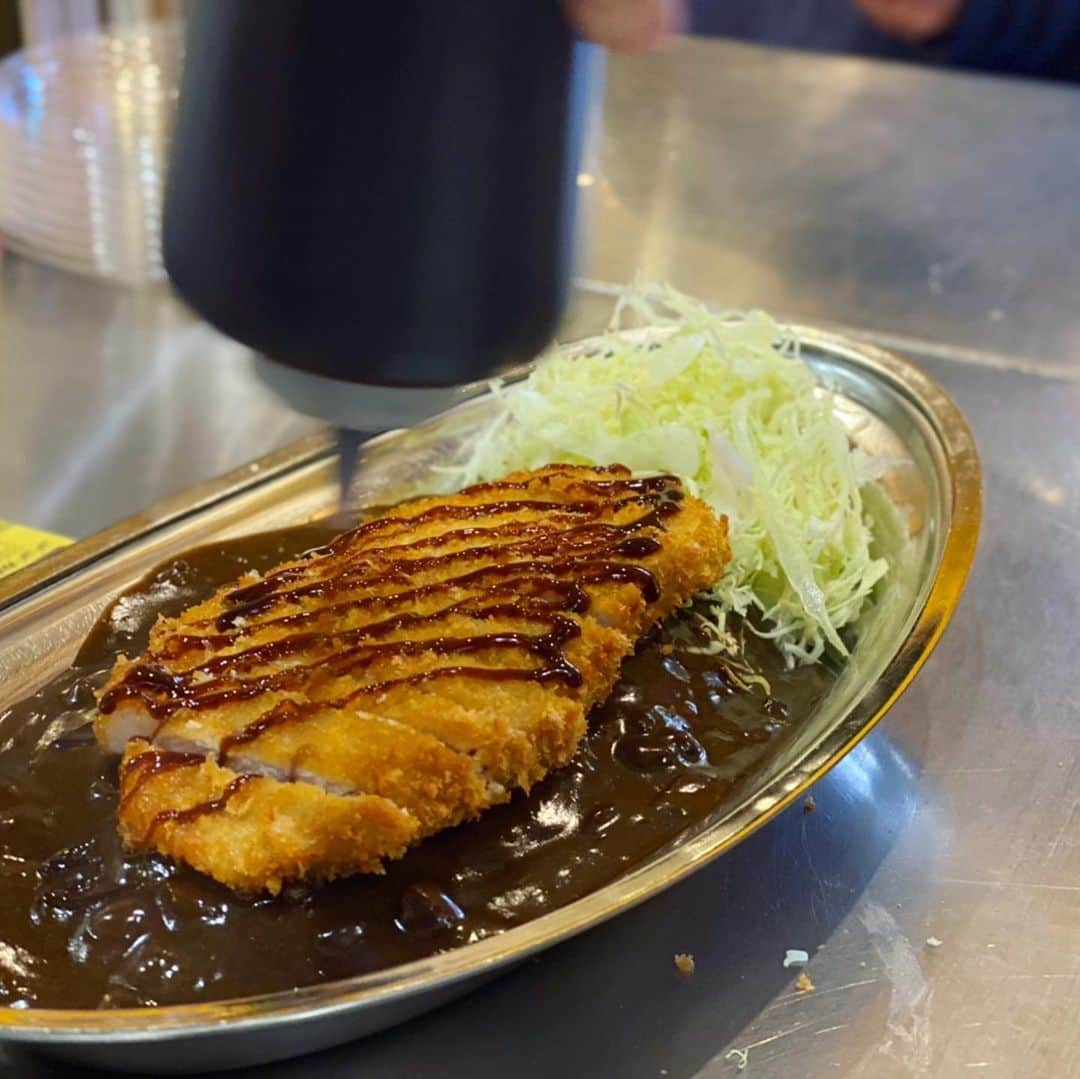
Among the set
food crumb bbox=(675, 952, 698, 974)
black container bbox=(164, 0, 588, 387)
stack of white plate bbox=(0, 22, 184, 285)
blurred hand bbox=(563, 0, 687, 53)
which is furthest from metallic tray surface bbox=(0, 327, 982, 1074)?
stack of white plate bbox=(0, 22, 184, 285)

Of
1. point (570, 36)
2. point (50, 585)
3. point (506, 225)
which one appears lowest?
point (50, 585)

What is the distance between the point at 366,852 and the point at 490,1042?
10.0 inches

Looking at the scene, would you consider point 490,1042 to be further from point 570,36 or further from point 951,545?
point 570,36

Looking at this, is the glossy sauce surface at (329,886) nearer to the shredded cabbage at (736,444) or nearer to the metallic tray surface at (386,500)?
the metallic tray surface at (386,500)

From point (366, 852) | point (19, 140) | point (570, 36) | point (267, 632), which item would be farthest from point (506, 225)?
point (19, 140)

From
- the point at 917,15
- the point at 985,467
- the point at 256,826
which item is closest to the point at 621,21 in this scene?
the point at 256,826

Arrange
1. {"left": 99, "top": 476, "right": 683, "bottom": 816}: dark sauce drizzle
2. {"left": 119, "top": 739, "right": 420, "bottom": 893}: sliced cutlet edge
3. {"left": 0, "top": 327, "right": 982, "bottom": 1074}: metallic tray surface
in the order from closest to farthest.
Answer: {"left": 0, "top": 327, "right": 982, "bottom": 1074}: metallic tray surface < {"left": 119, "top": 739, "right": 420, "bottom": 893}: sliced cutlet edge < {"left": 99, "top": 476, "right": 683, "bottom": 816}: dark sauce drizzle

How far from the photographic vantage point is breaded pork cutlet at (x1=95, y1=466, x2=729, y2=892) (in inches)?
53.8

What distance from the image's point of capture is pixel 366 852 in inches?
54.0

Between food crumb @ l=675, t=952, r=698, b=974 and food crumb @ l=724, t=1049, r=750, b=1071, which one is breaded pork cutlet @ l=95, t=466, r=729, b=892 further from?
food crumb @ l=724, t=1049, r=750, b=1071

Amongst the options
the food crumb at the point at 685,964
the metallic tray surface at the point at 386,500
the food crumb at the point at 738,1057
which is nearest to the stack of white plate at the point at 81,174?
the metallic tray surface at the point at 386,500

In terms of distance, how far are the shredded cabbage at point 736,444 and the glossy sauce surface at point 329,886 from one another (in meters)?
0.21

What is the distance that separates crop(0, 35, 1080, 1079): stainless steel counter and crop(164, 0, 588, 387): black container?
776mm

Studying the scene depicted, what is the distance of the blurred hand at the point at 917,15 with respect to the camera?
177 inches
